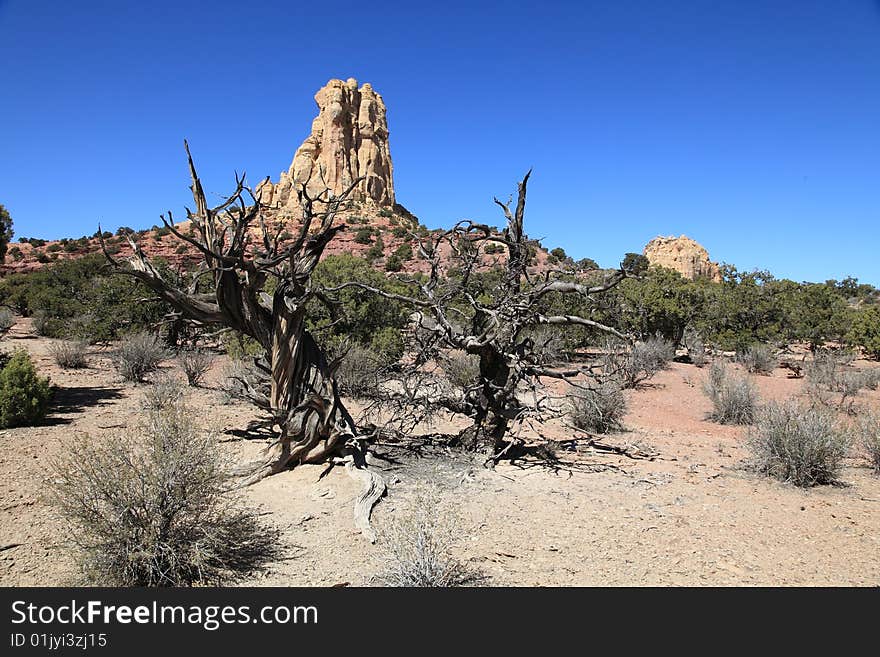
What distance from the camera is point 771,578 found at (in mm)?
4355

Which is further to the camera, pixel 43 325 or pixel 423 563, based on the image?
pixel 43 325

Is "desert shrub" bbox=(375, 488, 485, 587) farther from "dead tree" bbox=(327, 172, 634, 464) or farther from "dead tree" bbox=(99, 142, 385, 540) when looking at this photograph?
"dead tree" bbox=(327, 172, 634, 464)

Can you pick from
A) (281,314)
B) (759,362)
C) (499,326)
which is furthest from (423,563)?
(759,362)

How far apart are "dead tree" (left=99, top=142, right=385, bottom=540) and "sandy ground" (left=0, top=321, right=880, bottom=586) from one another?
0.35m

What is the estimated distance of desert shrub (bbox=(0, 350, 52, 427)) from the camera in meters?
7.91

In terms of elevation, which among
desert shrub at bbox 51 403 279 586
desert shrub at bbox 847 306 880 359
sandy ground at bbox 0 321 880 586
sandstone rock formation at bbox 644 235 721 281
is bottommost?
sandy ground at bbox 0 321 880 586

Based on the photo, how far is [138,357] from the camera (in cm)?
1220

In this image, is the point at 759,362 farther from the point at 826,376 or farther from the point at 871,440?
the point at 871,440

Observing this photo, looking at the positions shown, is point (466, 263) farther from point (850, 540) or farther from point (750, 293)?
point (750, 293)

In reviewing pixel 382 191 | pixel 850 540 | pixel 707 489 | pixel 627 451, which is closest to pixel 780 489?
pixel 707 489

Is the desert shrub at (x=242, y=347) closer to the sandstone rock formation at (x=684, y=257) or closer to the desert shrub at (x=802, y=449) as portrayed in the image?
the desert shrub at (x=802, y=449)

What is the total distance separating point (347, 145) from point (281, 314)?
66.9 meters

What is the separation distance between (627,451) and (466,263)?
158 inches

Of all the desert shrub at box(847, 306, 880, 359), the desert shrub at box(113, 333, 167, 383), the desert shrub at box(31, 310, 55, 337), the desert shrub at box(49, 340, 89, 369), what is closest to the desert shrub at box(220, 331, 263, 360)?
the desert shrub at box(113, 333, 167, 383)
